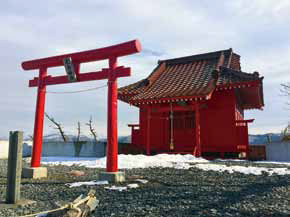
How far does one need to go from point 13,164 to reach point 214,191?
3.74m

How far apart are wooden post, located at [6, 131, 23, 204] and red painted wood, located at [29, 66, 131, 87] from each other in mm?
2879

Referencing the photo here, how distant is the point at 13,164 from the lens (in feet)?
14.7

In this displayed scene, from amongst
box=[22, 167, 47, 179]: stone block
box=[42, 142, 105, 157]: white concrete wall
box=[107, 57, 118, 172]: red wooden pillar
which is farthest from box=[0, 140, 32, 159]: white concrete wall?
box=[107, 57, 118, 172]: red wooden pillar

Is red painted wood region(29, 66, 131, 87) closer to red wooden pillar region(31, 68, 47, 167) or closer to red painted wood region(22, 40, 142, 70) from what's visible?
red wooden pillar region(31, 68, 47, 167)

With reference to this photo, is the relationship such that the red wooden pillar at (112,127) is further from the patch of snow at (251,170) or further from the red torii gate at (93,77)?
the patch of snow at (251,170)

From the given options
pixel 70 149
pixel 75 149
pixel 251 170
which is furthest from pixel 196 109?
pixel 70 149

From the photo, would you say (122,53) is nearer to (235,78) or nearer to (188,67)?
(235,78)

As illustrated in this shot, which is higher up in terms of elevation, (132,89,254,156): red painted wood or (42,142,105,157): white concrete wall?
(132,89,254,156): red painted wood

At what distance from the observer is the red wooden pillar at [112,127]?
6.22m

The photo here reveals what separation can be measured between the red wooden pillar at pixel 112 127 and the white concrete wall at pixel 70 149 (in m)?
8.48

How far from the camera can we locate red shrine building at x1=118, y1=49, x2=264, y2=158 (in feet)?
37.8

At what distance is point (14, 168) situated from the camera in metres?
4.46

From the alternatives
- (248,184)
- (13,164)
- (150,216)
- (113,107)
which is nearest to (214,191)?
(248,184)

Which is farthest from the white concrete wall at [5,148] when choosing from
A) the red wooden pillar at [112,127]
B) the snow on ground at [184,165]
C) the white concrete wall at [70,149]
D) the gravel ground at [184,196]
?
the red wooden pillar at [112,127]
